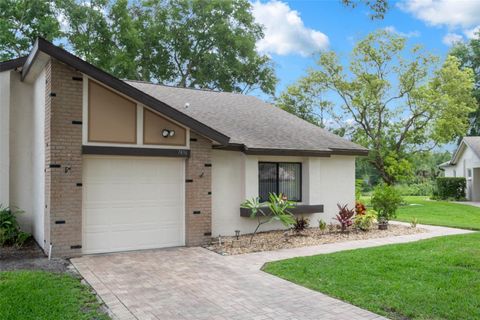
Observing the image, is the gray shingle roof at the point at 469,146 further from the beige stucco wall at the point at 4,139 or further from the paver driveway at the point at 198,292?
the beige stucco wall at the point at 4,139

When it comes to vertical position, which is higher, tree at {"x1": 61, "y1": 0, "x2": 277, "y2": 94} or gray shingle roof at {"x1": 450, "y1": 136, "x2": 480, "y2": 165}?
tree at {"x1": 61, "y1": 0, "x2": 277, "y2": 94}

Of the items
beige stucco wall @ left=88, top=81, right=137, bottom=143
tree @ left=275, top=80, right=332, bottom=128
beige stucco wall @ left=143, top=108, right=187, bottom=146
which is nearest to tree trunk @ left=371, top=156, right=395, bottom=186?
tree @ left=275, top=80, right=332, bottom=128

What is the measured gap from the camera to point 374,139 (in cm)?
2527

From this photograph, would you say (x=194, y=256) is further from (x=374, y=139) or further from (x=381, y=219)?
(x=374, y=139)

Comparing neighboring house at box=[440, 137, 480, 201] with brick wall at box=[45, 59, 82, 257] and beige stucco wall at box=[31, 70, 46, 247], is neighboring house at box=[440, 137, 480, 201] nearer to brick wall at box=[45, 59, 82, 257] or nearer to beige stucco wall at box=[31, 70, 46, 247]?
brick wall at box=[45, 59, 82, 257]

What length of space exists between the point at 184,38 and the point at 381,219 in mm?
22906

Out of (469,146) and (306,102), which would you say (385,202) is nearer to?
(306,102)

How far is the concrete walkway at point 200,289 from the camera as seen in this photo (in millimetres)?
5234

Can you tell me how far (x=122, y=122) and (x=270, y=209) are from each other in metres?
4.62

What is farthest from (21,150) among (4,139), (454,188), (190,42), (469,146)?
(469,146)

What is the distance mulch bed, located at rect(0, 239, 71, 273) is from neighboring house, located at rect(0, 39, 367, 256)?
294mm

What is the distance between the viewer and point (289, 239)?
1062 cm

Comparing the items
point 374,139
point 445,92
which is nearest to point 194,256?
point 374,139

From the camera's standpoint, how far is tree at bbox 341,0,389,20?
600cm
